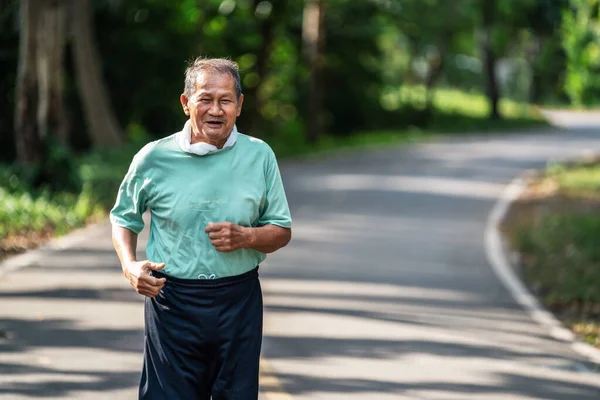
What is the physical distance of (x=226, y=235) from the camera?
5238 mm

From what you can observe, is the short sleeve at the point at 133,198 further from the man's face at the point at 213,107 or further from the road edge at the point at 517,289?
the road edge at the point at 517,289

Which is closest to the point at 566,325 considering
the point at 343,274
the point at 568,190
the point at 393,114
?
the point at 343,274

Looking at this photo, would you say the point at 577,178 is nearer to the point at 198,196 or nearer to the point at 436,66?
the point at 198,196

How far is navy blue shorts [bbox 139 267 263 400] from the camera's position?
5402 millimetres

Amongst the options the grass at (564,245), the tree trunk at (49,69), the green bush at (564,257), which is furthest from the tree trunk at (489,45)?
the green bush at (564,257)

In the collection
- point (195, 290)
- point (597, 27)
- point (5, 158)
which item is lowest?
point (5, 158)

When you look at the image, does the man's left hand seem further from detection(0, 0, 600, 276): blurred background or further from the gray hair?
detection(0, 0, 600, 276): blurred background

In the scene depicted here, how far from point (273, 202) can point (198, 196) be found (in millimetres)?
324

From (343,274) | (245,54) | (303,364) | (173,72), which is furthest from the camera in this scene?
(245,54)

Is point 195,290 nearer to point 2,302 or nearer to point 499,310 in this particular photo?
point 2,302

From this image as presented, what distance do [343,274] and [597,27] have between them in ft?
18.1

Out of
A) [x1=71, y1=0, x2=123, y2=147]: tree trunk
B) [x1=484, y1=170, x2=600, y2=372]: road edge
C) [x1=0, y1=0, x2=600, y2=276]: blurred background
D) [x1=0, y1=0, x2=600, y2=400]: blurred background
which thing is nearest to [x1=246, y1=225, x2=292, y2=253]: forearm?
[x1=0, y1=0, x2=600, y2=400]: blurred background

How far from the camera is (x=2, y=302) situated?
41.3ft

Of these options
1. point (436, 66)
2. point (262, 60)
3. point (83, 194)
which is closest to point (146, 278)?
point (83, 194)
